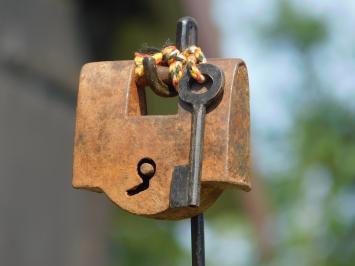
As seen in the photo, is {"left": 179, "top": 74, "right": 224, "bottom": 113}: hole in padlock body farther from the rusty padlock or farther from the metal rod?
the metal rod

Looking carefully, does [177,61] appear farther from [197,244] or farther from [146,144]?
[197,244]

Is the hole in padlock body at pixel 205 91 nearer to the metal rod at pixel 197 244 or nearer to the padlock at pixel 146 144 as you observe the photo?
the padlock at pixel 146 144

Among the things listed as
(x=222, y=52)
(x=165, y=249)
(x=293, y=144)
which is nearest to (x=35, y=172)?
(x=222, y=52)

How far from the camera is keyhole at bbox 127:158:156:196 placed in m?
1.25

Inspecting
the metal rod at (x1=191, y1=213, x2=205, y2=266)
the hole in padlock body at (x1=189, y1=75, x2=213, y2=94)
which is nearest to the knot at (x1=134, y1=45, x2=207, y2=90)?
the hole in padlock body at (x1=189, y1=75, x2=213, y2=94)

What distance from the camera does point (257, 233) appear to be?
4.18m

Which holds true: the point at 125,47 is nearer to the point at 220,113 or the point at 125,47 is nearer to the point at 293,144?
the point at 220,113

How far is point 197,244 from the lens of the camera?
1.22 metres

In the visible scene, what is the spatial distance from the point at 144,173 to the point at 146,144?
35 millimetres

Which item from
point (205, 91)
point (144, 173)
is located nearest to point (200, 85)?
point (205, 91)

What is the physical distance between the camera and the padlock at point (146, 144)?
124cm

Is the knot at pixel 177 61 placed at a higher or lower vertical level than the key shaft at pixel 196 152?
higher

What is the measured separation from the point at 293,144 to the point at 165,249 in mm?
2660

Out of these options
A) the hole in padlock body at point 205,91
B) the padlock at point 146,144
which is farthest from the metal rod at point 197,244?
the hole in padlock body at point 205,91
